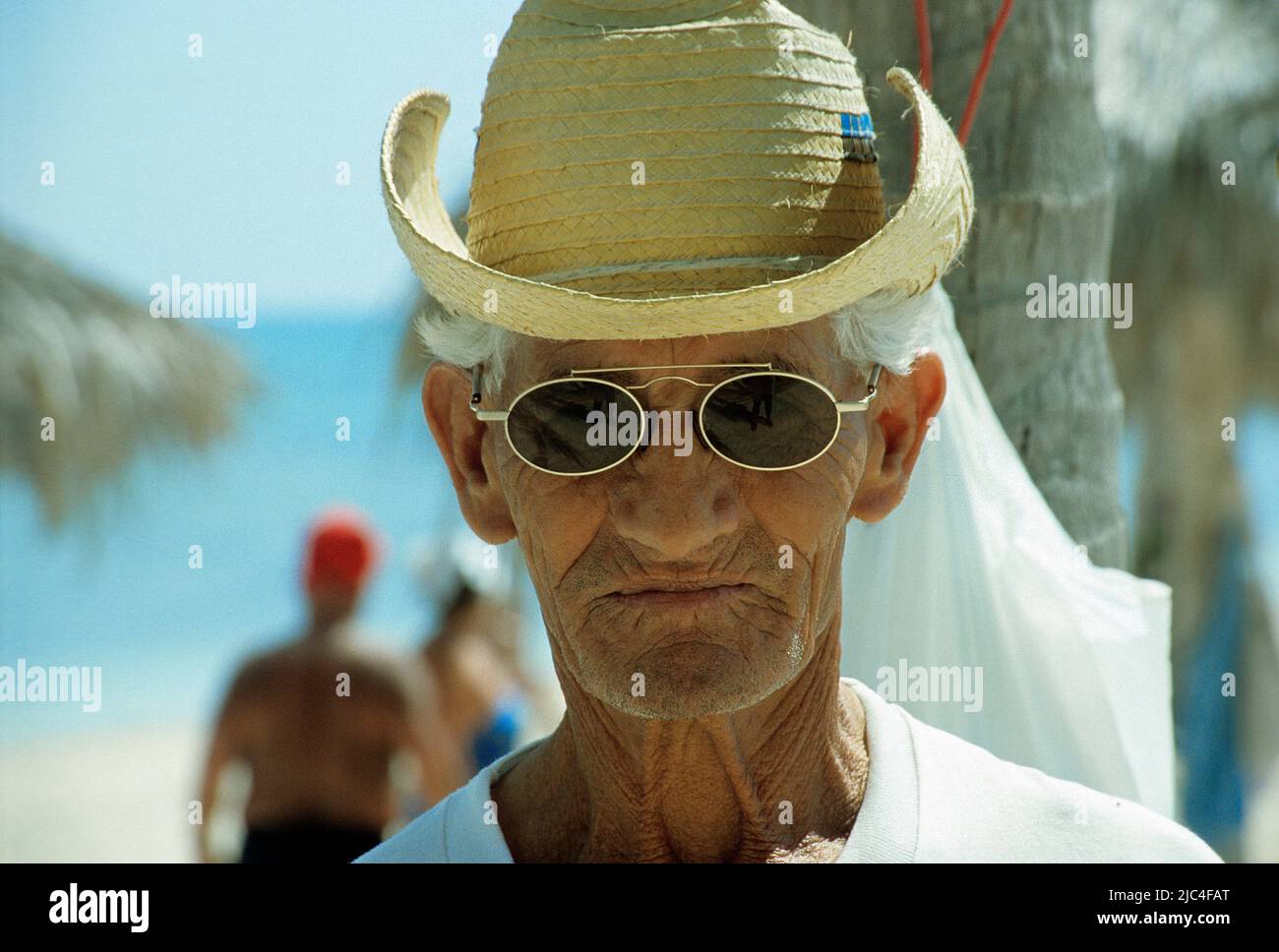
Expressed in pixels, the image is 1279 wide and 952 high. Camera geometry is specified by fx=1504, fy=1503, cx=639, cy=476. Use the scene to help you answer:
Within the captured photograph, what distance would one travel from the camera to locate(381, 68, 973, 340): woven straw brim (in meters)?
1.68

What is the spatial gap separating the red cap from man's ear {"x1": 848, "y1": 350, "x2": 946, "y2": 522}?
3.78 metres

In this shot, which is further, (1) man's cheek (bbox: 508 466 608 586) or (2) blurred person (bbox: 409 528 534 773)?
(2) blurred person (bbox: 409 528 534 773)

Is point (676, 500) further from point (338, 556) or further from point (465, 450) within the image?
point (338, 556)

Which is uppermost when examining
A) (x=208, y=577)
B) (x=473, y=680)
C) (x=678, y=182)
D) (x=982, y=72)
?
(x=982, y=72)

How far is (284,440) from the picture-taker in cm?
3319

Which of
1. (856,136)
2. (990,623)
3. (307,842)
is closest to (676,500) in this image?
(856,136)

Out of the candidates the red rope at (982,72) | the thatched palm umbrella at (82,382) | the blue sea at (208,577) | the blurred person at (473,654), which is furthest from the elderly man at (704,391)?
the blue sea at (208,577)

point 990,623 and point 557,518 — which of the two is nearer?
point 557,518

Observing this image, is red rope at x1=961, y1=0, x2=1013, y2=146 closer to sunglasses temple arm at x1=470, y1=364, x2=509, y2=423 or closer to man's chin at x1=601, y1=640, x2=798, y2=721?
sunglasses temple arm at x1=470, y1=364, x2=509, y2=423

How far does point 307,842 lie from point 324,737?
35cm

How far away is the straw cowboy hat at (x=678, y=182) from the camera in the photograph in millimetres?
1713

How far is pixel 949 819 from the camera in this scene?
6.11 feet

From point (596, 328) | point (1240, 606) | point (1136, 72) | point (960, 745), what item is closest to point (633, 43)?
point (596, 328)

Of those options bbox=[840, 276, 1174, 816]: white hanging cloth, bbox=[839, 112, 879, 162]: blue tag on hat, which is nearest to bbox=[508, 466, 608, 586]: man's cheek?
bbox=[839, 112, 879, 162]: blue tag on hat
